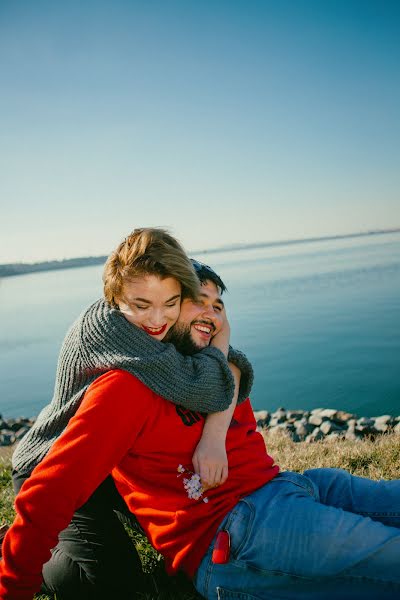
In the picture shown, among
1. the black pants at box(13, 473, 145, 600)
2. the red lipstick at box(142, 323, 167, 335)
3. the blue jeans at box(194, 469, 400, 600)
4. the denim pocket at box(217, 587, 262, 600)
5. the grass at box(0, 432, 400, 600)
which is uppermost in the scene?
the red lipstick at box(142, 323, 167, 335)

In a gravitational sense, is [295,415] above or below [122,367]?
below

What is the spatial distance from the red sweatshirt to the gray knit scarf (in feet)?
0.26

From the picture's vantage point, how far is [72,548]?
258 cm

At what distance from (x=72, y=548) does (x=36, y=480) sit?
1180 mm

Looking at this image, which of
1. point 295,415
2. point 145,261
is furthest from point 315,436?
point 145,261

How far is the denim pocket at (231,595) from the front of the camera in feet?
5.79

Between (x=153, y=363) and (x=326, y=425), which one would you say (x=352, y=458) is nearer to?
(x=326, y=425)

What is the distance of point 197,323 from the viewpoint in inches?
105

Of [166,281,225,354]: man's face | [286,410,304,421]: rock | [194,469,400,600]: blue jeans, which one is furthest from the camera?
[286,410,304,421]: rock

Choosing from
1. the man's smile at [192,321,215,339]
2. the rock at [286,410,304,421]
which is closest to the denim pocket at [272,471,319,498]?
the man's smile at [192,321,215,339]

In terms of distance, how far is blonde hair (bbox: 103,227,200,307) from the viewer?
7.68ft

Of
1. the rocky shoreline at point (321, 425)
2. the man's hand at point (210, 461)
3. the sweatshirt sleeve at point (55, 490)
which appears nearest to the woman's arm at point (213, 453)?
the man's hand at point (210, 461)

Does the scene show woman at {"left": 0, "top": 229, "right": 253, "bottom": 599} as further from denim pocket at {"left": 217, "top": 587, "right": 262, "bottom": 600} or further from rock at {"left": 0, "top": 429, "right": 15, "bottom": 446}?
Result: rock at {"left": 0, "top": 429, "right": 15, "bottom": 446}

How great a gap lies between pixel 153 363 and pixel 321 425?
18.4ft
